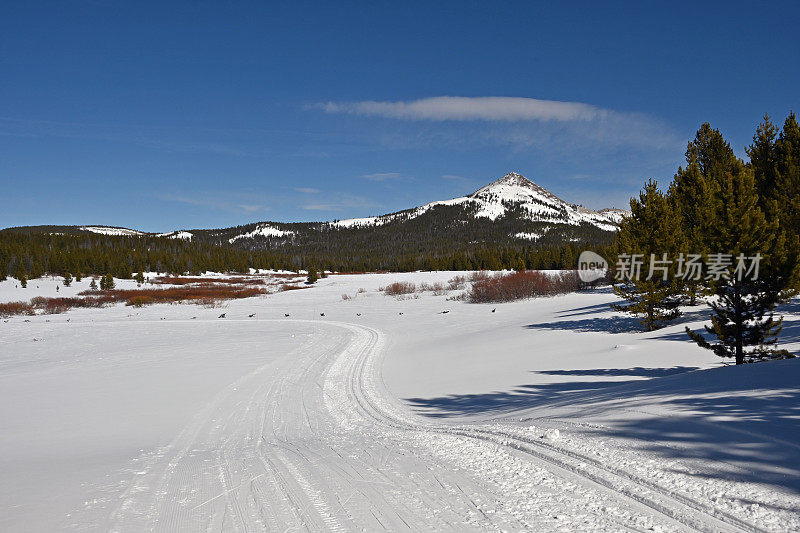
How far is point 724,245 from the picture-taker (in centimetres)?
1167

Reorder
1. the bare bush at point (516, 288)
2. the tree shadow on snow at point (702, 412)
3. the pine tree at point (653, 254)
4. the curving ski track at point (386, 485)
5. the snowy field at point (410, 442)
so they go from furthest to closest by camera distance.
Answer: the bare bush at point (516, 288) → the pine tree at point (653, 254) → the tree shadow on snow at point (702, 412) → the snowy field at point (410, 442) → the curving ski track at point (386, 485)

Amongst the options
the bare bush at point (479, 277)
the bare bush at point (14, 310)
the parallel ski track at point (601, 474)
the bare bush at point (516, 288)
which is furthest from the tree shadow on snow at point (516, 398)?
the bare bush at point (14, 310)

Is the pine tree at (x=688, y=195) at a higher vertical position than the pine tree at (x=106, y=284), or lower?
higher

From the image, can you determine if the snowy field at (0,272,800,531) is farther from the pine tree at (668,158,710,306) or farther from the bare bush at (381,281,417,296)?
the bare bush at (381,281,417,296)

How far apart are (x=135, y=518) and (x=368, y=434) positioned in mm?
3727

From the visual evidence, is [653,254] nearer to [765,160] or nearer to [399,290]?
[765,160]

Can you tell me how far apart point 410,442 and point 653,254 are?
17050 millimetres

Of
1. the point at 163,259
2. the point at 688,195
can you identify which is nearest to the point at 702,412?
the point at 688,195

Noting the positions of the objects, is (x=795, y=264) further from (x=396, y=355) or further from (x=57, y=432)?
(x=57, y=432)

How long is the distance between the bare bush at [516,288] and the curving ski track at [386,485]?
30.0 m

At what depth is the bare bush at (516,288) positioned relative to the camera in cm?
3747

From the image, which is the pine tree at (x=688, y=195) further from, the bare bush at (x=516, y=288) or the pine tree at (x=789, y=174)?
the bare bush at (x=516, y=288)

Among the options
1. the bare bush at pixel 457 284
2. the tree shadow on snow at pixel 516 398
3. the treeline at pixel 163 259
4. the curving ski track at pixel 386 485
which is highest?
the treeline at pixel 163 259

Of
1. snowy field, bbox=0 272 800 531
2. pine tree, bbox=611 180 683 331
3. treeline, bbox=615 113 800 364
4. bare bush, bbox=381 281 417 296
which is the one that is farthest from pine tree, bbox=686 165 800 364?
bare bush, bbox=381 281 417 296
